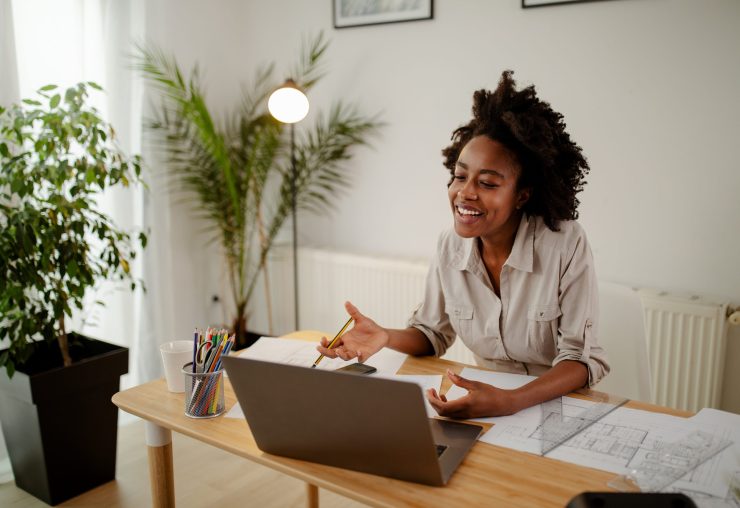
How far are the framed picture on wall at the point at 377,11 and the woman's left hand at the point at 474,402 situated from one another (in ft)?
7.17

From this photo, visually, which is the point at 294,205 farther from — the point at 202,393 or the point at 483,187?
the point at 202,393

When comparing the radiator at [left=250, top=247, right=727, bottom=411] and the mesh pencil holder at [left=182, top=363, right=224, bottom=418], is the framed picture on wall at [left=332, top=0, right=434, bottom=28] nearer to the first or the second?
the radiator at [left=250, top=247, right=727, bottom=411]

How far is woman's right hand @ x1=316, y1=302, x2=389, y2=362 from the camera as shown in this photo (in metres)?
1.53

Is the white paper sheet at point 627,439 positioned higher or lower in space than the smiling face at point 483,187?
lower

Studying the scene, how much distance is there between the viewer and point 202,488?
2.40m

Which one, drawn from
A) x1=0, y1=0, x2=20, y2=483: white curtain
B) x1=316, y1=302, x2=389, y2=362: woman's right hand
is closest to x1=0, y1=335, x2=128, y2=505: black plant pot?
x1=0, y1=0, x2=20, y2=483: white curtain

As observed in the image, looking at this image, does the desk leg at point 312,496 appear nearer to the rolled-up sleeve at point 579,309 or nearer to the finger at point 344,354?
the finger at point 344,354

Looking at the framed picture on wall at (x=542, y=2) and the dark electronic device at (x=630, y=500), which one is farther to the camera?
the framed picture on wall at (x=542, y=2)

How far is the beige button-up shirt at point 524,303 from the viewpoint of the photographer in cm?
160

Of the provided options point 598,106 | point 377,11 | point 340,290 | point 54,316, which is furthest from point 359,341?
point 377,11

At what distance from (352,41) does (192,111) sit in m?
0.89

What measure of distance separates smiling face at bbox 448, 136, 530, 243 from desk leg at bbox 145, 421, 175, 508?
0.87 metres

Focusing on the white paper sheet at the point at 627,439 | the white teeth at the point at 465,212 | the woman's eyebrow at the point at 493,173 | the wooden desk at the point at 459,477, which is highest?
the woman's eyebrow at the point at 493,173

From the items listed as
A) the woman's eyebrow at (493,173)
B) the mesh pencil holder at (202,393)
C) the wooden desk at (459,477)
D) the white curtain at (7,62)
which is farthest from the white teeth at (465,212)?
the white curtain at (7,62)
